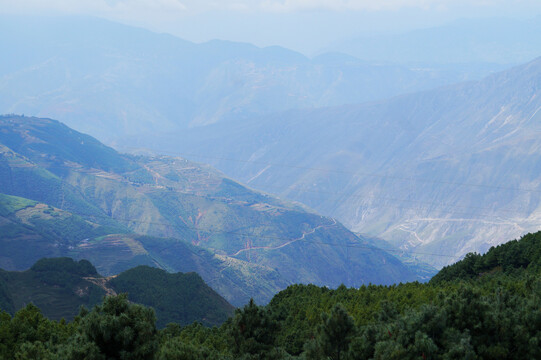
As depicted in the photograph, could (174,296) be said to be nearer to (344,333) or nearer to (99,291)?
(99,291)

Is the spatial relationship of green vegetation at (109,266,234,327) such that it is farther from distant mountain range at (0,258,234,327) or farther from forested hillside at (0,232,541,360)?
forested hillside at (0,232,541,360)

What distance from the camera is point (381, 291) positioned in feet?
197

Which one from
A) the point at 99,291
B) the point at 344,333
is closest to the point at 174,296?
the point at 99,291

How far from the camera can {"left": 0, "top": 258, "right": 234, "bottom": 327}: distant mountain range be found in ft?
371

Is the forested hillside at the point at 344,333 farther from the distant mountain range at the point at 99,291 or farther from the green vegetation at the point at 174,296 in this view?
the green vegetation at the point at 174,296

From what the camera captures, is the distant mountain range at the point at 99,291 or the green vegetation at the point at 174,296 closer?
the distant mountain range at the point at 99,291

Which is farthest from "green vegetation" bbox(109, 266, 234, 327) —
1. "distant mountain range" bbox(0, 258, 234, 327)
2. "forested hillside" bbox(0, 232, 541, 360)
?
"forested hillside" bbox(0, 232, 541, 360)

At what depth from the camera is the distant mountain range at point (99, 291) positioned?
112938mm

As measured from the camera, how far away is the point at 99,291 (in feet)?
390

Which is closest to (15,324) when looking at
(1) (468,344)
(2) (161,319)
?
(1) (468,344)

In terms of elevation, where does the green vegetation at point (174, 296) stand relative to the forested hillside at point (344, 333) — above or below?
below

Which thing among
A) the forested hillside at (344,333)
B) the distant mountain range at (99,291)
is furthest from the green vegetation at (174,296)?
the forested hillside at (344,333)

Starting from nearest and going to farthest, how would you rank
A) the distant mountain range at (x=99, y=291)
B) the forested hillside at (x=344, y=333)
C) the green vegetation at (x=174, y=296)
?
the forested hillside at (x=344, y=333) → the distant mountain range at (x=99, y=291) → the green vegetation at (x=174, y=296)

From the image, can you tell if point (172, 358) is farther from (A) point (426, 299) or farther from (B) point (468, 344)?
(A) point (426, 299)
